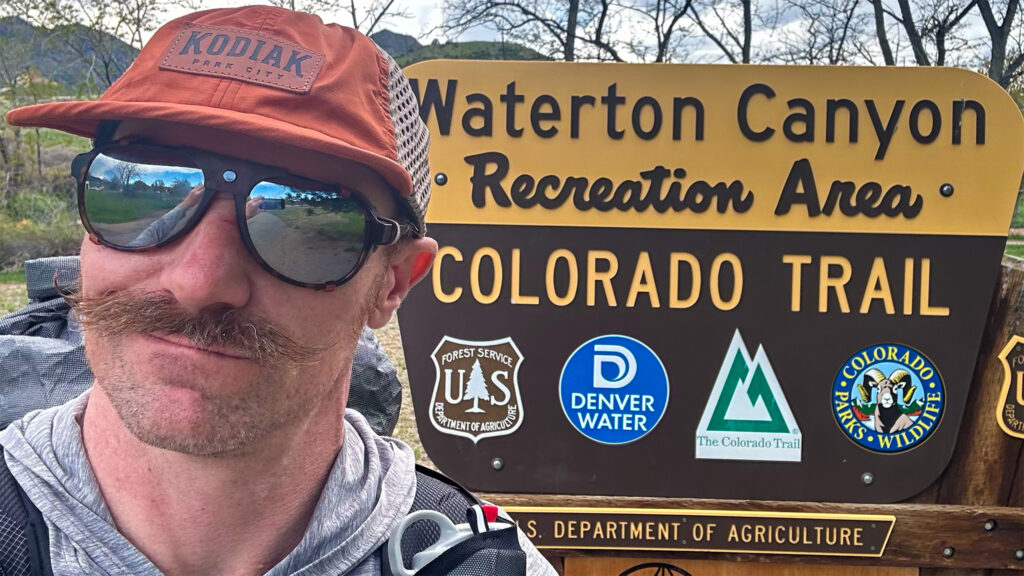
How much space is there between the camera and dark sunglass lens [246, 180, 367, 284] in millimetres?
995

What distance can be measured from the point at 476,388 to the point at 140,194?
1578 mm

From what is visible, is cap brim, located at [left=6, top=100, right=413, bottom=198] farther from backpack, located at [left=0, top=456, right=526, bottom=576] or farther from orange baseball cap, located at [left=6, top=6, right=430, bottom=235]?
backpack, located at [left=0, top=456, right=526, bottom=576]

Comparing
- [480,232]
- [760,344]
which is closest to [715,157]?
[760,344]

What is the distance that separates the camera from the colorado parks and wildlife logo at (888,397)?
244 cm

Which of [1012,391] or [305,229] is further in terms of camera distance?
[1012,391]

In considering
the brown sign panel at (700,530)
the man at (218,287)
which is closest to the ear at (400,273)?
the man at (218,287)

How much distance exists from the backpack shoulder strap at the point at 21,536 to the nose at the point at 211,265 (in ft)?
0.94

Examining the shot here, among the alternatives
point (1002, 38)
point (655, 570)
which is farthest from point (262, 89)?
point (1002, 38)

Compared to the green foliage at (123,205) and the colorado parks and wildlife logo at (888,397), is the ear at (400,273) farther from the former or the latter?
the colorado parks and wildlife logo at (888,397)

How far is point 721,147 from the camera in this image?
2.42 meters

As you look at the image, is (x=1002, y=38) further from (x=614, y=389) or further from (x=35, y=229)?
(x=35, y=229)

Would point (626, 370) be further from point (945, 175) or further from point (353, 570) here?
point (353, 570)

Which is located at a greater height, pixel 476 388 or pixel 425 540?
pixel 425 540

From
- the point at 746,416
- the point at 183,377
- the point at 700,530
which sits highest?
the point at 183,377
